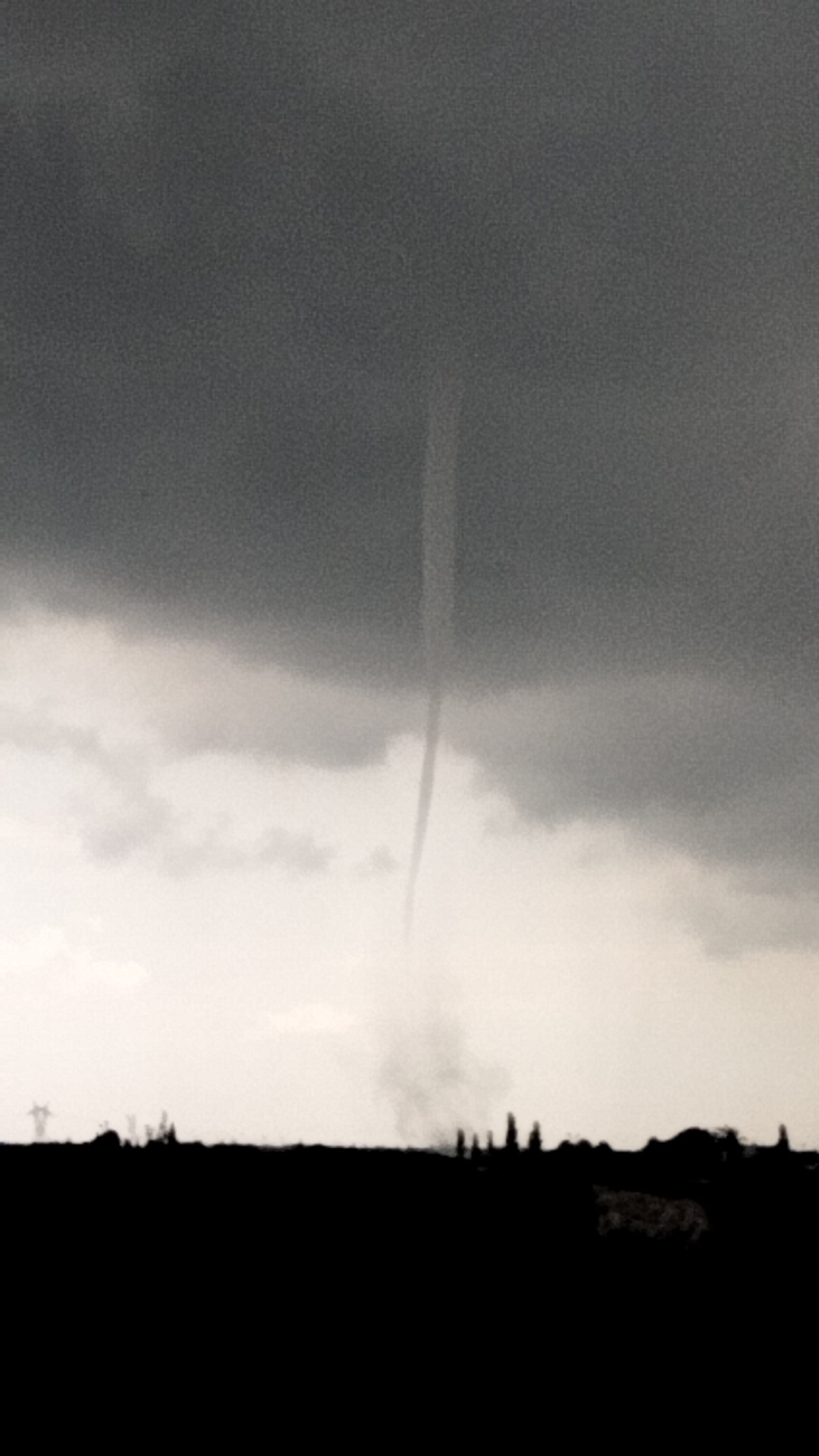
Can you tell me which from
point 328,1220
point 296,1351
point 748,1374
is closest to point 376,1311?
point 296,1351

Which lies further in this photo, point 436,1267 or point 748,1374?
point 436,1267

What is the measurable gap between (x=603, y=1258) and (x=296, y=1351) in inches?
205

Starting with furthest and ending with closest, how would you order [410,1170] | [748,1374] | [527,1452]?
[410,1170], [748,1374], [527,1452]

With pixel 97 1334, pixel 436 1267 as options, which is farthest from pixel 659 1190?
pixel 97 1334

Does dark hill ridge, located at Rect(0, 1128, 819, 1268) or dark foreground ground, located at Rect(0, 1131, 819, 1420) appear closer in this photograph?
dark foreground ground, located at Rect(0, 1131, 819, 1420)

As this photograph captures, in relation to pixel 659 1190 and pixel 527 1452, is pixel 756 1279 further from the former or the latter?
pixel 527 1452

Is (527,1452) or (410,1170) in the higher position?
(410,1170)

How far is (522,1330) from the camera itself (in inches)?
749

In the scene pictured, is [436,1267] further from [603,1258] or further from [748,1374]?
[748,1374]

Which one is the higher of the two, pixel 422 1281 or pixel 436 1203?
pixel 436 1203

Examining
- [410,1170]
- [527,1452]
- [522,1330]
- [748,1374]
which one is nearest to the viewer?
[527,1452]

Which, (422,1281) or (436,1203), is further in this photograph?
(436,1203)

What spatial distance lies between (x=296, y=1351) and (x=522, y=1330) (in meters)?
3.08

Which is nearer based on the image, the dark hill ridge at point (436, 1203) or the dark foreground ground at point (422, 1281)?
the dark foreground ground at point (422, 1281)
